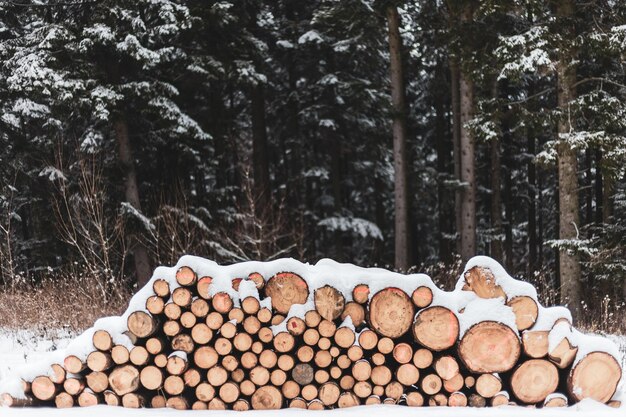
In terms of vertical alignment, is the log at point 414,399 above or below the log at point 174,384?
below

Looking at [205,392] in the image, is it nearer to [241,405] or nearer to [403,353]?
[241,405]

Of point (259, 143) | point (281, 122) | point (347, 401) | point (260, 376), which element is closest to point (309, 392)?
point (347, 401)

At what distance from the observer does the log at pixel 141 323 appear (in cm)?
432

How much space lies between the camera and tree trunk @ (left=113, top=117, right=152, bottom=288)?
1280cm

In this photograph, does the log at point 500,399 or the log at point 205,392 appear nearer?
the log at point 500,399

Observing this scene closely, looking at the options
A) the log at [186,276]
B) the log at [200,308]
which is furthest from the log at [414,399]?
the log at [186,276]

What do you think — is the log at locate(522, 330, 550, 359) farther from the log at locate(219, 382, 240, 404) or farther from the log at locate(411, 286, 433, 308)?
the log at locate(219, 382, 240, 404)

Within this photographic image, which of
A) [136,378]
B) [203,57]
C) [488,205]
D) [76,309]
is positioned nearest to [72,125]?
[203,57]

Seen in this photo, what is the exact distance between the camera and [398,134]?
14312 mm

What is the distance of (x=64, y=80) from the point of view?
1139 cm

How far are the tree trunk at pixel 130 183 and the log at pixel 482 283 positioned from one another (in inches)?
393

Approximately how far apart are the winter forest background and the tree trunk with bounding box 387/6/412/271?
0.14 ft

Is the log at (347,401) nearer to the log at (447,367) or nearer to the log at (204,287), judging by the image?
the log at (447,367)

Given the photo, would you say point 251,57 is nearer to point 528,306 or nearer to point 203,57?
point 203,57
